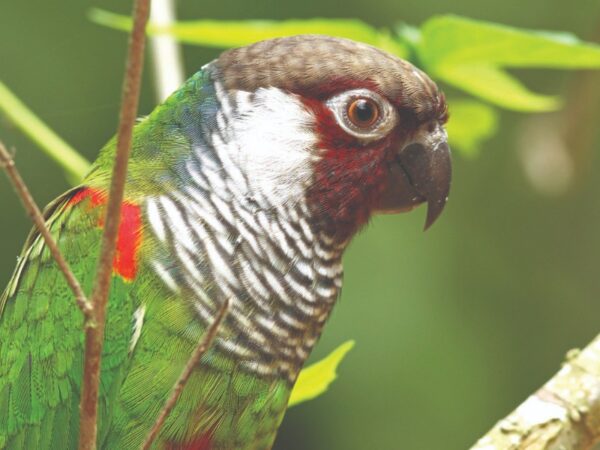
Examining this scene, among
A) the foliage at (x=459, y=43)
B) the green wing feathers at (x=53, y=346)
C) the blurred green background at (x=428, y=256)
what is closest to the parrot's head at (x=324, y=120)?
the foliage at (x=459, y=43)

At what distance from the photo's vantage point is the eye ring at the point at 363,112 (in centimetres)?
172

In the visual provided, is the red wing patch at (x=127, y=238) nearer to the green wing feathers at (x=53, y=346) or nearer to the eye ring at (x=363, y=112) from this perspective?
the green wing feathers at (x=53, y=346)

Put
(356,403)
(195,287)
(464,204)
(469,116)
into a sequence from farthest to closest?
1. (464,204)
2. (356,403)
3. (469,116)
4. (195,287)

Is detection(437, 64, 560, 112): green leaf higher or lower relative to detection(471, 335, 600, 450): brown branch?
higher

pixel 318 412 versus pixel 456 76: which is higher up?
pixel 456 76

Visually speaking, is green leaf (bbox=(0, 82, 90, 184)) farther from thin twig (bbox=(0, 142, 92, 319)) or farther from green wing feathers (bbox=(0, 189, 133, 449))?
thin twig (bbox=(0, 142, 92, 319))

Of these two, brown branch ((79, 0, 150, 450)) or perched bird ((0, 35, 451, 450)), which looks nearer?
brown branch ((79, 0, 150, 450))

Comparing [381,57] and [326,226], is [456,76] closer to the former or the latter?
[381,57]

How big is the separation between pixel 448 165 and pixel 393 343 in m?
2.27

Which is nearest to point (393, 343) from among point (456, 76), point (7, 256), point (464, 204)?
point (464, 204)

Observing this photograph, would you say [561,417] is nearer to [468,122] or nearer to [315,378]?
[315,378]

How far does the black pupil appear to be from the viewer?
1725mm

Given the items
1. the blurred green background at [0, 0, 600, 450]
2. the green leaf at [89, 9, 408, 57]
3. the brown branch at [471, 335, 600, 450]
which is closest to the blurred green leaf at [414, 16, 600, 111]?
the green leaf at [89, 9, 408, 57]

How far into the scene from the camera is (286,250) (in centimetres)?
174
